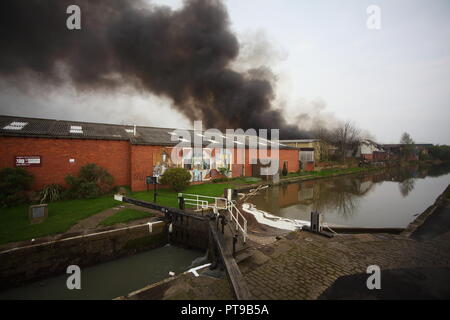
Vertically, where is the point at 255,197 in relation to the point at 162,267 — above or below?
above

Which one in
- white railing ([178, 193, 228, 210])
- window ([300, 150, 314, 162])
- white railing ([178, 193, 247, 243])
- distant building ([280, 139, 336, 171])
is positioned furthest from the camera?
distant building ([280, 139, 336, 171])

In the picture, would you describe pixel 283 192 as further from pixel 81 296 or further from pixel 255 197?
pixel 81 296

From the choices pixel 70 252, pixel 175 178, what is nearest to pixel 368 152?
pixel 175 178

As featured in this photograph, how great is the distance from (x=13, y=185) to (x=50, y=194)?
1.52m

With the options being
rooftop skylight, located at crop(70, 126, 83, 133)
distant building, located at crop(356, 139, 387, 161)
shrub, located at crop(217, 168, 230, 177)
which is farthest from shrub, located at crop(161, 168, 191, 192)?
distant building, located at crop(356, 139, 387, 161)

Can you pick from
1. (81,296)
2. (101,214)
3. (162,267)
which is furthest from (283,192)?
(81,296)

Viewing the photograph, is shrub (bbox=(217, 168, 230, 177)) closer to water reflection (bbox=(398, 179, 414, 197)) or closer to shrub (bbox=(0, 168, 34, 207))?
shrub (bbox=(0, 168, 34, 207))

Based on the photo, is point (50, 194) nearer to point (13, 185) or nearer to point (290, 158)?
point (13, 185)

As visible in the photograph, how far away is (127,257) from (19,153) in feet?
30.9

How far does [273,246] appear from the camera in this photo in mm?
6492

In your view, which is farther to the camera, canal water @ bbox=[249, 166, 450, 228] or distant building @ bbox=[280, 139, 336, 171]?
distant building @ bbox=[280, 139, 336, 171]

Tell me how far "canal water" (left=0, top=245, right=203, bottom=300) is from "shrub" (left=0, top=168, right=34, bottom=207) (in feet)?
18.8

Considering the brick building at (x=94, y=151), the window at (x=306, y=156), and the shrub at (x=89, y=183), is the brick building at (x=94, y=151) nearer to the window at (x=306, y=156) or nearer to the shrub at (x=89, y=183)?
the shrub at (x=89, y=183)

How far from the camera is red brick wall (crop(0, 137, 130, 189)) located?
1116 centimetres
